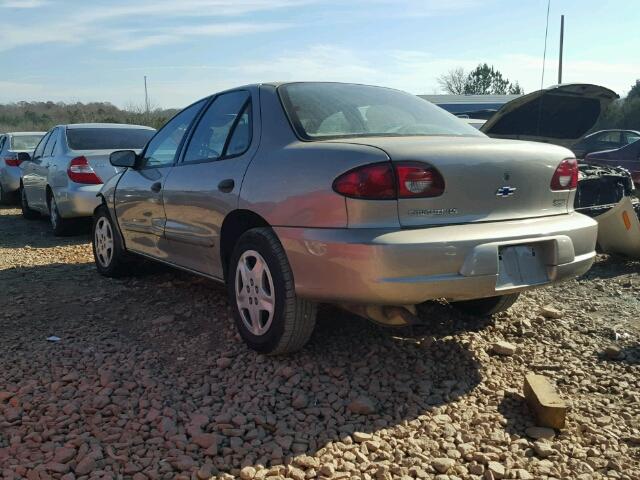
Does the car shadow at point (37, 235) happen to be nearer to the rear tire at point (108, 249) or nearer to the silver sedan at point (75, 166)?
the silver sedan at point (75, 166)

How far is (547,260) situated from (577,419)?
0.78m

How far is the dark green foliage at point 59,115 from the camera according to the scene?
3888 centimetres

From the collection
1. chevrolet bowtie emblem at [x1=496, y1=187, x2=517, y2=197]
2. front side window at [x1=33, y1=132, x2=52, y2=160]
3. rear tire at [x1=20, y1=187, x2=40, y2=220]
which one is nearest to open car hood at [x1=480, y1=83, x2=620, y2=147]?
chevrolet bowtie emblem at [x1=496, y1=187, x2=517, y2=197]

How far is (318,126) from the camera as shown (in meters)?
3.49

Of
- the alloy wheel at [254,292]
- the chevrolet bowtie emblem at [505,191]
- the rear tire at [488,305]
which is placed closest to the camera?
the chevrolet bowtie emblem at [505,191]

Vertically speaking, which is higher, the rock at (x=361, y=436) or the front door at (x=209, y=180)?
the front door at (x=209, y=180)

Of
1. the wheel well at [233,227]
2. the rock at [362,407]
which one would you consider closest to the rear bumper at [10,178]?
the wheel well at [233,227]

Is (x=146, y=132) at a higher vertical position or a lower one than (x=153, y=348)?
higher

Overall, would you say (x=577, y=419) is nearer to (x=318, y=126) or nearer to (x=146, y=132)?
(x=318, y=126)

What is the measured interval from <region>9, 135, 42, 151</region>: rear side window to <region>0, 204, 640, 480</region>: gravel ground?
32.4 feet

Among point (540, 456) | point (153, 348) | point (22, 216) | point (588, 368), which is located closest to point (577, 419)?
point (540, 456)

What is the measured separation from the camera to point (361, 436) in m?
2.72

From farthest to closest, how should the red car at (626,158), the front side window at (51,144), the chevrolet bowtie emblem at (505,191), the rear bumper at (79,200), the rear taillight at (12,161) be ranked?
the rear taillight at (12,161) → the red car at (626,158) → the front side window at (51,144) → the rear bumper at (79,200) → the chevrolet bowtie emblem at (505,191)

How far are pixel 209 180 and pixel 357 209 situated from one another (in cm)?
132
